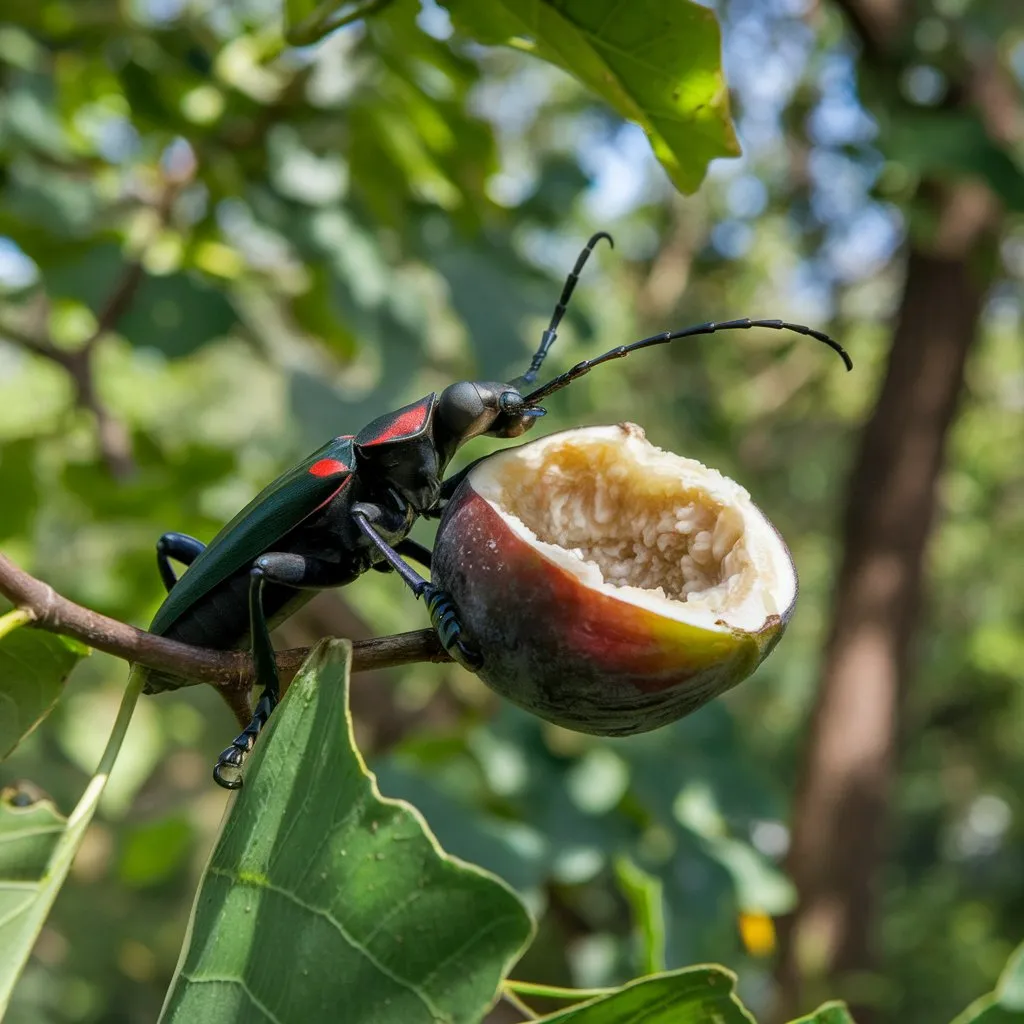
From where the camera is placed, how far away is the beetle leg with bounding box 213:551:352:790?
3.39 ft

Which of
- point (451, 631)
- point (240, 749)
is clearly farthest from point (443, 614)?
point (240, 749)

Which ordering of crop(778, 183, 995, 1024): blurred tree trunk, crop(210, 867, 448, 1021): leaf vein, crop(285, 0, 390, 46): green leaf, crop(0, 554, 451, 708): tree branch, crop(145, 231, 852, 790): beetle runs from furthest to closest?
crop(778, 183, 995, 1024): blurred tree trunk, crop(285, 0, 390, 46): green leaf, crop(145, 231, 852, 790): beetle, crop(0, 554, 451, 708): tree branch, crop(210, 867, 448, 1021): leaf vein

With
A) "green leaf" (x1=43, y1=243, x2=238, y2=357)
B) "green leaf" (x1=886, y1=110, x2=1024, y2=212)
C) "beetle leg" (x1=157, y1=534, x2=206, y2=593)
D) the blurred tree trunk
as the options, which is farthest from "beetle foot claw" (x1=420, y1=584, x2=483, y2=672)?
the blurred tree trunk

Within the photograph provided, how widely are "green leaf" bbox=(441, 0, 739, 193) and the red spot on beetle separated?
399 mm

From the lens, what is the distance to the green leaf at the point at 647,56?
114 cm

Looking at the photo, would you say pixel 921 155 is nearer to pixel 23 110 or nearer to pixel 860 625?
pixel 860 625

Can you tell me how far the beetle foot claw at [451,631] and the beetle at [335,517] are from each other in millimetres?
110

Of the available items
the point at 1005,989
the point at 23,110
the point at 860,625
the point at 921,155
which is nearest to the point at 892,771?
the point at 860,625

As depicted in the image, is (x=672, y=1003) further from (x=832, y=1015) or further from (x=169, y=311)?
(x=169, y=311)

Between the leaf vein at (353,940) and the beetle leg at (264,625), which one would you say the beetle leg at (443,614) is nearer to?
the beetle leg at (264,625)

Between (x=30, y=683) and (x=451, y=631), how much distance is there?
48 cm

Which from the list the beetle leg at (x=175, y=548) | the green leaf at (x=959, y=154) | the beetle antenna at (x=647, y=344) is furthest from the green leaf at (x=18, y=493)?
the green leaf at (x=959, y=154)

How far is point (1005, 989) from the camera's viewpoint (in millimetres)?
1029

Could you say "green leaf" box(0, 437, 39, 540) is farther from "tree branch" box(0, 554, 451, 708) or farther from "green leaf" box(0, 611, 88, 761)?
"tree branch" box(0, 554, 451, 708)
